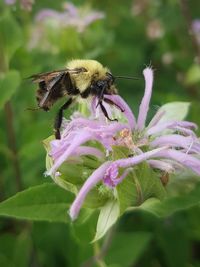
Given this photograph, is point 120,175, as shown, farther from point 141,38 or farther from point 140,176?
point 141,38

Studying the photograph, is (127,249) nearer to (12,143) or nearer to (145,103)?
(12,143)

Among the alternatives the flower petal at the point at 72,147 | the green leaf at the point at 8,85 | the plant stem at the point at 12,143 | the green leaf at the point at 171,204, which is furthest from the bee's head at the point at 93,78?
the plant stem at the point at 12,143

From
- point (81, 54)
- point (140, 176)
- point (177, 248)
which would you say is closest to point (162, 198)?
point (140, 176)

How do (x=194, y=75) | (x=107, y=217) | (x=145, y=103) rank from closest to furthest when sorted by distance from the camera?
(x=107, y=217) < (x=145, y=103) < (x=194, y=75)

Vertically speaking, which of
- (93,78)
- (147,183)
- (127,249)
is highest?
(93,78)

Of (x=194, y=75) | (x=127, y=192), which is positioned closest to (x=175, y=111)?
(x=127, y=192)

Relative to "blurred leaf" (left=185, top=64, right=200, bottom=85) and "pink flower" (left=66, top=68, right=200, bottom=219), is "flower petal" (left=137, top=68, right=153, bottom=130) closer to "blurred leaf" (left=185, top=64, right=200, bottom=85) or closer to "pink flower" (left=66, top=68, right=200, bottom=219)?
"pink flower" (left=66, top=68, right=200, bottom=219)
